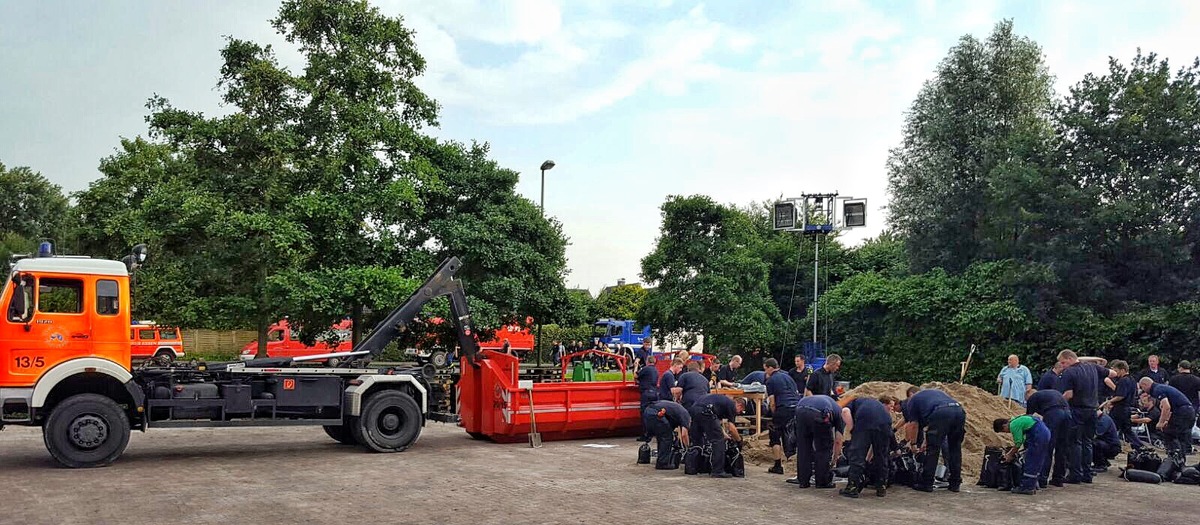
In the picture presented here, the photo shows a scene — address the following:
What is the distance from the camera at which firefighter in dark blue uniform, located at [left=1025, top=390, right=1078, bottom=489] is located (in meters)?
11.9

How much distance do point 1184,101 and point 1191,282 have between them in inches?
198

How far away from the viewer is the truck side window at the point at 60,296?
40.3 ft

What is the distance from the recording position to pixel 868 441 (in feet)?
36.6

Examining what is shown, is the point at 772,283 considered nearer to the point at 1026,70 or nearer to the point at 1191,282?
the point at 1026,70

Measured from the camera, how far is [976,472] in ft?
43.0

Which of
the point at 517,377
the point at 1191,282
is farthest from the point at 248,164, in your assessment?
the point at 1191,282

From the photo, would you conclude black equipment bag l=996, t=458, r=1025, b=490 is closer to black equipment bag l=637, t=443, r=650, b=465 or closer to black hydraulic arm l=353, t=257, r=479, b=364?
black equipment bag l=637, t=443, r=650, b=465

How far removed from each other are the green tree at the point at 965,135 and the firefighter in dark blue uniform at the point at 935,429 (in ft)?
75.3

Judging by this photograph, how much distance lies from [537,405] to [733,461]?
4.25 meters

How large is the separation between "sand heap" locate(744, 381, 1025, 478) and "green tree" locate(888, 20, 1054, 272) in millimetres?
17333

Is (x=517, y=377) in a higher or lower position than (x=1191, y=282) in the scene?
lower

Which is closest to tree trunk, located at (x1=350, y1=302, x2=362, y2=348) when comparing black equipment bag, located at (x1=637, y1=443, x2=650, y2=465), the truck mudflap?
the truck mudflap

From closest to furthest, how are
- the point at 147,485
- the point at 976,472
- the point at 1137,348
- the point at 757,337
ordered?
the point at 147,485, the point at 976,472, the point at 1137,348, the point at 757,337

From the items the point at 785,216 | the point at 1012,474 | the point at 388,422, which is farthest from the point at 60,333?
the point at 785,216
